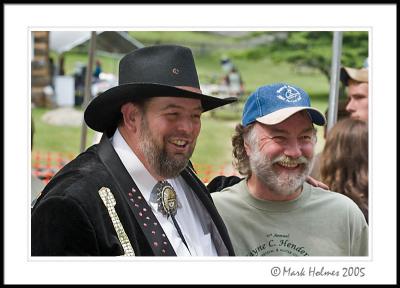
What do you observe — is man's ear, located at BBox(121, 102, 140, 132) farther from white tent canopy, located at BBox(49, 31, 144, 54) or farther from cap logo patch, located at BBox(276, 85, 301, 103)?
white tent canopy, located at BBox(49, 31, 144, 54)

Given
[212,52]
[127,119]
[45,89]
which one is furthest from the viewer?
[212,52]

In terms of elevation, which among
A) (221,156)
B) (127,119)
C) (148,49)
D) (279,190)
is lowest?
(221,156)

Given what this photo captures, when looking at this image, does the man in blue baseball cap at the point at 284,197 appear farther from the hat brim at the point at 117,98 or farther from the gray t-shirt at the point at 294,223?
the hat brim at the point at 117,98

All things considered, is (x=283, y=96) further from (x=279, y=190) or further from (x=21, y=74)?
(x=21, y=74)

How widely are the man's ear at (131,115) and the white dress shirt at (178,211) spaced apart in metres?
0.06

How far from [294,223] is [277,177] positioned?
222 mm

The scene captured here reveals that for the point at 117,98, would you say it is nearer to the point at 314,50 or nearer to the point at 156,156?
the point at 156,156

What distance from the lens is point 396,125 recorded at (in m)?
3.39

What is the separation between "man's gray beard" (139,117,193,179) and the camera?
2.63 m

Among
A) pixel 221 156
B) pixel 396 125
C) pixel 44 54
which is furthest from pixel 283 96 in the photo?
pixel 221 156

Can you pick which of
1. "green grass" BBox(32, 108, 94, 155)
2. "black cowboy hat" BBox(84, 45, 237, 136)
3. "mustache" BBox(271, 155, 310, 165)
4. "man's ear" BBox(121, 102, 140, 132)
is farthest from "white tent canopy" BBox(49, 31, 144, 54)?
"green grass" BBox(32, 108, 94, 155)

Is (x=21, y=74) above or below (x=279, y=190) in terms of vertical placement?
above

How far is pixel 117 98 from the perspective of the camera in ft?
8.67

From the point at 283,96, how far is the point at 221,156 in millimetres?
3230
